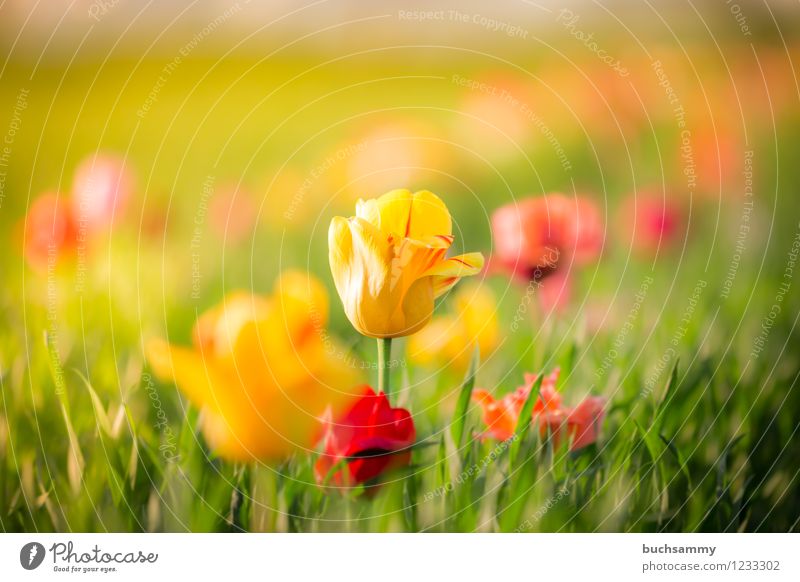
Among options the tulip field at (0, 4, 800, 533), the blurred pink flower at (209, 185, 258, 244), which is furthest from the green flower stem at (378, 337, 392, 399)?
the blurred pink flower at (209, 185, 258, 244)

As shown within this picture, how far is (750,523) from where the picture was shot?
53 cm

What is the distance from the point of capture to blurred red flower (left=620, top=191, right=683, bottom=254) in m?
0.54

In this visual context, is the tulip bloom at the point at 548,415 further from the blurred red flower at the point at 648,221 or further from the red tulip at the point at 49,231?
the red tulip at the point at 49,231

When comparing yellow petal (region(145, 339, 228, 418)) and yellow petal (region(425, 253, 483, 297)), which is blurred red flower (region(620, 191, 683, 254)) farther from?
yellow petal (region(145, 339, 228, 418))

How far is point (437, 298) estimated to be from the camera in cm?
51

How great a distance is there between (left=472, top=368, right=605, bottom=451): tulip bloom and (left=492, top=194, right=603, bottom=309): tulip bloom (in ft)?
0.21

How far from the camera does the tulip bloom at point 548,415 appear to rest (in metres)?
0.51

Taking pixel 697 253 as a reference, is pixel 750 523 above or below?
below

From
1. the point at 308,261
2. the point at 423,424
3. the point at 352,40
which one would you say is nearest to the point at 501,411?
the point at 423,424

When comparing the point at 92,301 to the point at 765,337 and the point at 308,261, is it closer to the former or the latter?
the point at 308,261

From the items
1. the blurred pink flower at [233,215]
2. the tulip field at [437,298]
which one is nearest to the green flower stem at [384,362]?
the tulip field at [437,298]

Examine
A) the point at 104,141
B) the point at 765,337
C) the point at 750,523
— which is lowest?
the point at 750,523

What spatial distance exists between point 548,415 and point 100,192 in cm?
34
